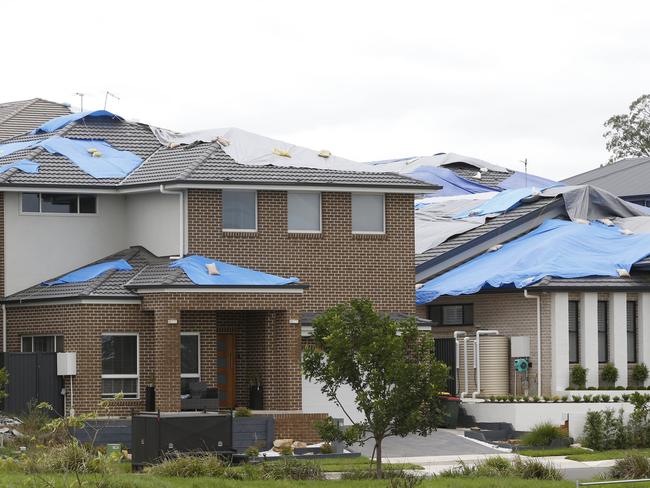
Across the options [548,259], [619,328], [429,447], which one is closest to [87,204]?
[429,447]

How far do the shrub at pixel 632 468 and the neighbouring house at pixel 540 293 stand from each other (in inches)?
415

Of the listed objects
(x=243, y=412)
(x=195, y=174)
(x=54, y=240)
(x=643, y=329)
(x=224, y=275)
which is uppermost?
(x=195, y=174)

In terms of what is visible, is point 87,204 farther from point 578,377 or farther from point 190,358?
point 578,377

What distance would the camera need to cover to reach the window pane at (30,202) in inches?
1618

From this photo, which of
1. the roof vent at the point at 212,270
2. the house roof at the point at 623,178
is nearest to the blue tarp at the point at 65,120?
the roof vent at the point at 212,270

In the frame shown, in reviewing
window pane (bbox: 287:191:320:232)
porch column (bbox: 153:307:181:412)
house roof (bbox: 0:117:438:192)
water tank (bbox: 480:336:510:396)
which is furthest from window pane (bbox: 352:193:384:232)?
porch column (bbox: 153:307:181:412)

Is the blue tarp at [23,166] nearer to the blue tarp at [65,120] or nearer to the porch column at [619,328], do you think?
the blue tarp at [65,120]

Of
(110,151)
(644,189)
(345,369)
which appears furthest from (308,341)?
(644,189)

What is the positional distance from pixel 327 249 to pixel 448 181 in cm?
1689

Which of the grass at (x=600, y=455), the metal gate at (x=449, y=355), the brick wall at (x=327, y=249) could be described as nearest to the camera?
the grass at (x=600, y=455)

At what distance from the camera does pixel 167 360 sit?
37.8 m

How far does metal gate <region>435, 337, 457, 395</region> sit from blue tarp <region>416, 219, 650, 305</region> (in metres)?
1.25

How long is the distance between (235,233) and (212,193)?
3.98 ft

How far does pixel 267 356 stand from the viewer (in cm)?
3975
